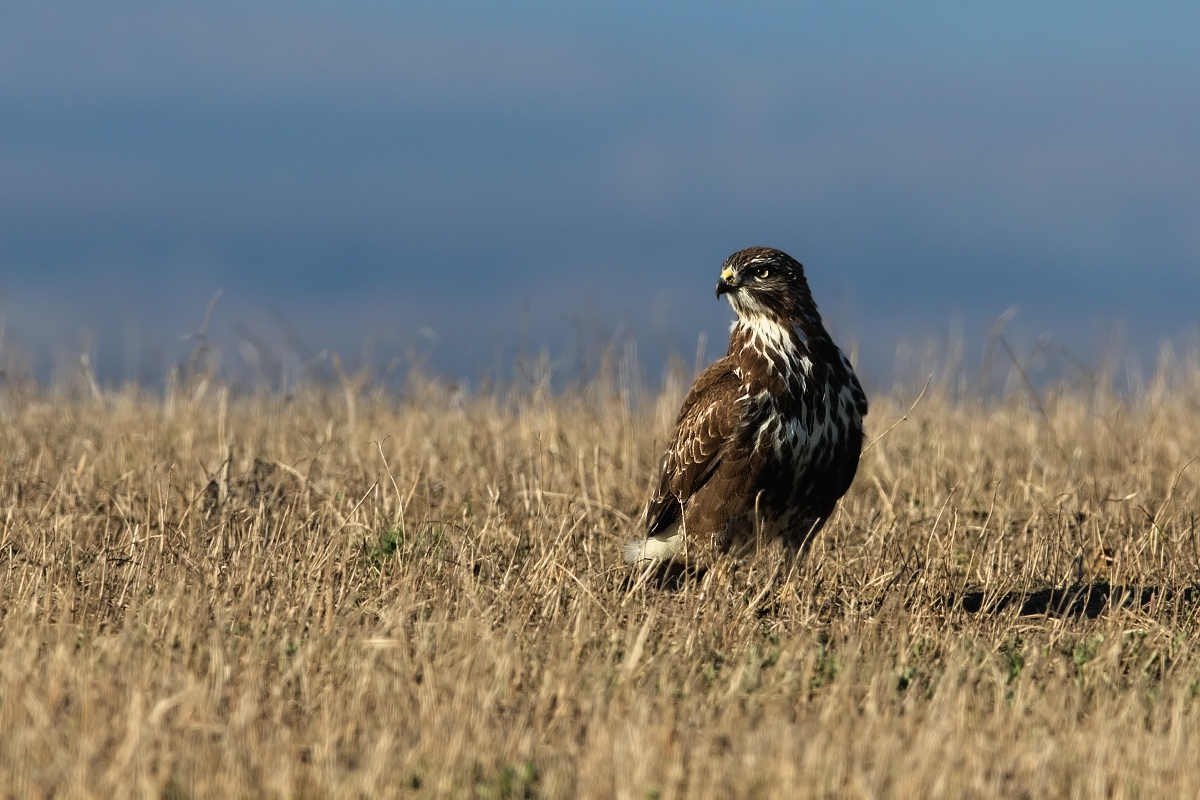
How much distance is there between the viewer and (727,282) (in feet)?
23.4

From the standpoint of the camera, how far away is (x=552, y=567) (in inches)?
254

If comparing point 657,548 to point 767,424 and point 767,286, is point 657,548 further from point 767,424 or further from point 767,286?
point 767,286

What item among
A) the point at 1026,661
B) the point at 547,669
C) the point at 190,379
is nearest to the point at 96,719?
the point at 547,669

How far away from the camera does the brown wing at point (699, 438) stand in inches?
272

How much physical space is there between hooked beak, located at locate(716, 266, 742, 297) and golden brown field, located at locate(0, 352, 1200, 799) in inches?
54.3

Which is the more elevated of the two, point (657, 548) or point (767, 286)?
point (767, 286)

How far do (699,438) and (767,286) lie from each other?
0.83m

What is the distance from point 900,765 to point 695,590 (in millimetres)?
2629

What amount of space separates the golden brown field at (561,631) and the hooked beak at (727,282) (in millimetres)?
1379

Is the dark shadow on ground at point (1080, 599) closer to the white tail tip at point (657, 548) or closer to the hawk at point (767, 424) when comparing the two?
the hawk at point (767, 424)

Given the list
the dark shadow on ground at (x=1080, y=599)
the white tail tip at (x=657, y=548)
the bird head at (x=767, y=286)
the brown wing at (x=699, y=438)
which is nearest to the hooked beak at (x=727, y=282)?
the bird head at (x=767, y=286)

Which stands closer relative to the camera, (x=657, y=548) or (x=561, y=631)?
(x=561, y=631)

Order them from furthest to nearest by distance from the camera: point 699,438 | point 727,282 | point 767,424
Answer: point 727,282 → point 699,438 → point 767,424

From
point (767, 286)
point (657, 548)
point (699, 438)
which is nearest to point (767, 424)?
point (699, 438)
